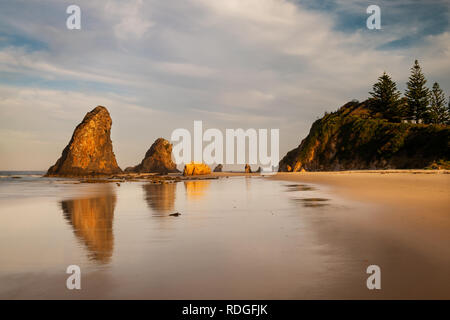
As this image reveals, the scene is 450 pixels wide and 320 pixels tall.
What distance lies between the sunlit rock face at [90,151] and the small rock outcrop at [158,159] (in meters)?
15.2

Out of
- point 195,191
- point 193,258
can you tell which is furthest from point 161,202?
point 193,258

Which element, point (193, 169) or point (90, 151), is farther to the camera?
point (90, 151)

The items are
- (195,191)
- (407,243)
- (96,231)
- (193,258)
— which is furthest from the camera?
(195,191)

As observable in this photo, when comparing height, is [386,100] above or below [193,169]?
above

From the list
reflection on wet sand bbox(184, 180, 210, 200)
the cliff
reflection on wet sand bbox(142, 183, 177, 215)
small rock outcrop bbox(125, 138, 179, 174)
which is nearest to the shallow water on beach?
reflection on wet sand bbox(142, 183, 177, 215)

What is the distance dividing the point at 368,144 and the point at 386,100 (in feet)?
53.6

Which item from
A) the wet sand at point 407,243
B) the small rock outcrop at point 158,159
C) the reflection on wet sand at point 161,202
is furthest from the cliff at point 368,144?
the small rock outcrop at point 158,159

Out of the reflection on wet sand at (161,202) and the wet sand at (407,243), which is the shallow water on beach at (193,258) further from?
the reflection on wet sand at (161,202)

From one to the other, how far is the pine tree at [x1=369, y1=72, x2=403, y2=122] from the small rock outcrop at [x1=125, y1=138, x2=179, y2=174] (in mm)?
74761

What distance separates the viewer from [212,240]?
20.6ft

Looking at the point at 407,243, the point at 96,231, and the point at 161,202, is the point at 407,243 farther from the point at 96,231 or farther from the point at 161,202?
the point at 161,202

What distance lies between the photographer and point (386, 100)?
196 ft

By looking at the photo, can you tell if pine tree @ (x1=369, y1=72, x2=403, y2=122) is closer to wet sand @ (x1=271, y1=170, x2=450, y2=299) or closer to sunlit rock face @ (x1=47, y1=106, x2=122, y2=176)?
wet sand @ (x1=271, y1=170, x2=450, y2=299)
